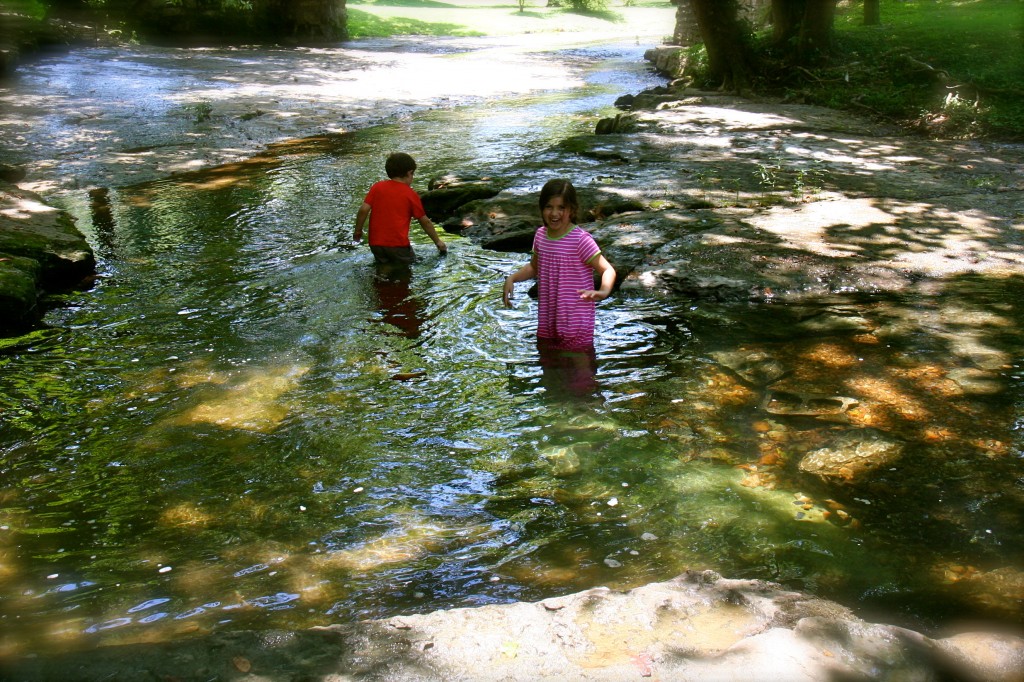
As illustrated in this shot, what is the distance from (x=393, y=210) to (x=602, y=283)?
10.3ft

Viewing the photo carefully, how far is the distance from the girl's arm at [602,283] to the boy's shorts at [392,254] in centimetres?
286

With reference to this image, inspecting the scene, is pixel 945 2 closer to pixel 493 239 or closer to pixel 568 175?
pixel 568 175

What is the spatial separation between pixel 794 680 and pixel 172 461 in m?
3.33

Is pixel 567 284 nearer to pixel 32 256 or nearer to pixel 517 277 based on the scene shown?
pixel 517 277

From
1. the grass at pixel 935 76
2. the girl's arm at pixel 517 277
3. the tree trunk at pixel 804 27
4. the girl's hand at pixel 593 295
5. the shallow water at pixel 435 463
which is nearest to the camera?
the shallow water at pixel 435 463

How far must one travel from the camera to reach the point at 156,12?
27094mm

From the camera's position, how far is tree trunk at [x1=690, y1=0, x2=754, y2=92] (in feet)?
53.8

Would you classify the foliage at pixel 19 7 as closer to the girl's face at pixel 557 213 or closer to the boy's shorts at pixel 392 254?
the boy's shorts at pixel 392 254

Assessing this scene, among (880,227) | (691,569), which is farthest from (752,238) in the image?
(691,569)

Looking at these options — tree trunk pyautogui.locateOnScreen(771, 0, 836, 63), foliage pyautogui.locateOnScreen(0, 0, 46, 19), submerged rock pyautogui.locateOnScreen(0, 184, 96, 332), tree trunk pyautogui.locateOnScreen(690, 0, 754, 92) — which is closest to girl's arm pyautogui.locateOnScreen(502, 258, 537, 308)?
A: submerged rock pyautogui.locateOnScreen(0, 184, 96, 332)

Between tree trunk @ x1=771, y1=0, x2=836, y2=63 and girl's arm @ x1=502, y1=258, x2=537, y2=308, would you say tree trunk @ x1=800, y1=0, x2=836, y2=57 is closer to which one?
tree trunk @ x1=771, y1=0, x2=836, y2=63

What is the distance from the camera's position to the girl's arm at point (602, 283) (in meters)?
5.10

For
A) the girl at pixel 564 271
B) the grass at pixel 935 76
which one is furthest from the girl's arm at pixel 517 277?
the grass at pixel 935 76

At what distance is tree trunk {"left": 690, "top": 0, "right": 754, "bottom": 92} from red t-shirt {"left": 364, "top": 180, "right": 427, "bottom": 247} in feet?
36.0
